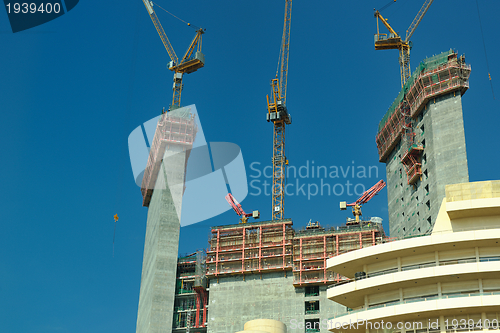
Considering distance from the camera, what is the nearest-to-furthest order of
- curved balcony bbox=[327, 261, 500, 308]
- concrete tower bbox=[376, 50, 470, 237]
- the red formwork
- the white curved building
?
1. the white curved building
2. curved balcony bbox=[327, 261, 500, 308]
3. concrete tower bbox=[376, 50, 470, 237]
4. the red formwork

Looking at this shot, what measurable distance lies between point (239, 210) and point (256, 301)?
3247cm

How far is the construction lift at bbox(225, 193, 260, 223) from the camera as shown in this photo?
545ft

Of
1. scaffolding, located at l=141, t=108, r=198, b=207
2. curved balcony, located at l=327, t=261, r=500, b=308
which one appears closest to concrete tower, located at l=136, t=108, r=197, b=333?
scaffolding, located at l=141, t=108, r=198, b=207

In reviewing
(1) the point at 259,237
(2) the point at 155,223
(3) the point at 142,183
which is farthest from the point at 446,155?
(3) the point at 142,183

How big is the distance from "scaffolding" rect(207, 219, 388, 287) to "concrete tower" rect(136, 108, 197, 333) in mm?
12971

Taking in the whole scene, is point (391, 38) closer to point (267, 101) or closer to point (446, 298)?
point (267, 101)

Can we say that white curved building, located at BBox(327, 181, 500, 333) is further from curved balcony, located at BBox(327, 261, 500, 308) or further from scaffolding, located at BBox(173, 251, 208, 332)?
scaffolding, located at BBox(173, 251, 208, 332)

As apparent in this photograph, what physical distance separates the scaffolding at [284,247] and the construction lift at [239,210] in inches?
390

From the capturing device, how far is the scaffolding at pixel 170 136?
176 m

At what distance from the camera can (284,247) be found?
148750 millimetres

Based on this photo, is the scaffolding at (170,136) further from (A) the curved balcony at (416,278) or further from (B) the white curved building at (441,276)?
(B) the white curved building at (441,276)

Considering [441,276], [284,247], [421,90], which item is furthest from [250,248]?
[441,276]

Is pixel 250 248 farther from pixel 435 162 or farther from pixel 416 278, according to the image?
pixel 416 278

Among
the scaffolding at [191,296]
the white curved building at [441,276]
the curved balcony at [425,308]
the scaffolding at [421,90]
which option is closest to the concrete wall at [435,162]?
the scaffolding at [421,90]
